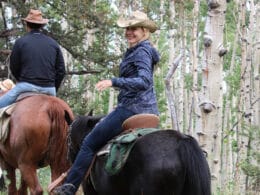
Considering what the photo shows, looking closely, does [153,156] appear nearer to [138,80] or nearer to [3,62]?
[138,80]

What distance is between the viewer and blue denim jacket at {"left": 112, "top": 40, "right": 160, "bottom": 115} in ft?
19.4

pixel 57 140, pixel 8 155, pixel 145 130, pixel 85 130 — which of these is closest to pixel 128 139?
pixel 145 130

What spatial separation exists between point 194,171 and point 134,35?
172 centimetres

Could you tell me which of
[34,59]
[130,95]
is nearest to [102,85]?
[130,95]

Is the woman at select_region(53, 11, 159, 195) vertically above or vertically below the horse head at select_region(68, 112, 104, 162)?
above

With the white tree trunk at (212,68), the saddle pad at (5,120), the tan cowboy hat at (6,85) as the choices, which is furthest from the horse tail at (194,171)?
the tan cowboy hat at (6,85)

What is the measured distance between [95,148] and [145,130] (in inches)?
31.4

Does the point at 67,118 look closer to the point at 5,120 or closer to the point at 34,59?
the point at 5,120

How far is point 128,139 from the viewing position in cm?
586

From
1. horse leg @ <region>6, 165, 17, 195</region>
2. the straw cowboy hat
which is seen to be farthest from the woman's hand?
horse leg @ <region>6, 165, 17, 195</region>

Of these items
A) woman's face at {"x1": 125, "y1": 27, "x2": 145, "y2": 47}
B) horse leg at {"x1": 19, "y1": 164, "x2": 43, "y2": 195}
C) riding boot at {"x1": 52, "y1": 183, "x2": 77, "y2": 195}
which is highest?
woman's face at {"x1": 125, "y1": 27, "x2": 145, "y2": 47}

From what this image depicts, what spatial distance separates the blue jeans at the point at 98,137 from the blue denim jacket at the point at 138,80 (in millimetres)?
122

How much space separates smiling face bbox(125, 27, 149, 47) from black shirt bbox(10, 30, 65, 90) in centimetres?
253

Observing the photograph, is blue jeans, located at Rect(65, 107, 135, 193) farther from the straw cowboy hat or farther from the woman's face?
the straw cowboy hat
